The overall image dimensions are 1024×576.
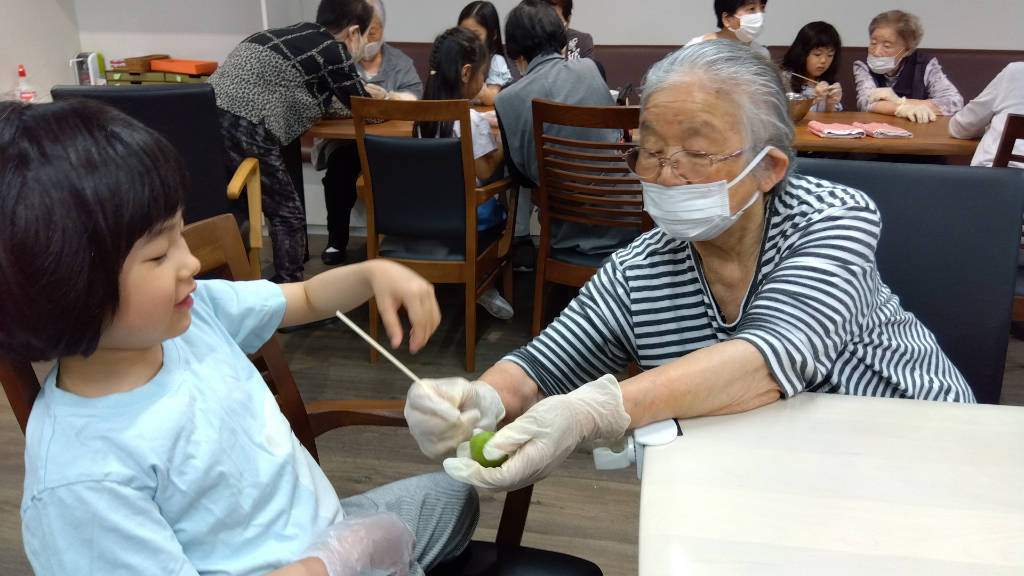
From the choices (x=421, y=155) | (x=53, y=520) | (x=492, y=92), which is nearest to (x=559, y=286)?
(x=492, y=92)

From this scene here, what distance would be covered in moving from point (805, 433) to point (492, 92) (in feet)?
9.65

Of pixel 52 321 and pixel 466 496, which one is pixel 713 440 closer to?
pixel 466 496

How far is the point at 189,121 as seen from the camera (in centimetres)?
221

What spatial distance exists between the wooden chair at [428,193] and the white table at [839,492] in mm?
1632

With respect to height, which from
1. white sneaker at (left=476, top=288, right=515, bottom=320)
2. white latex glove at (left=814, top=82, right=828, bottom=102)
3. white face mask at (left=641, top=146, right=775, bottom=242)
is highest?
white face mask at (left=641, top=146, right=775, bottom=242)

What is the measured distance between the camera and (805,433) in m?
0.90

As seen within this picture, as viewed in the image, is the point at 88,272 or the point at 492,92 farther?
the point at 492,92

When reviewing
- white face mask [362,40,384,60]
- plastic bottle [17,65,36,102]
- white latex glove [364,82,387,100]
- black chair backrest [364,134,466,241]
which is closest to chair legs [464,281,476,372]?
black chair backrest [364,134,466,241]

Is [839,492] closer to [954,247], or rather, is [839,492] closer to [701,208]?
[701,208]

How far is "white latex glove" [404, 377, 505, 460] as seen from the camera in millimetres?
1011

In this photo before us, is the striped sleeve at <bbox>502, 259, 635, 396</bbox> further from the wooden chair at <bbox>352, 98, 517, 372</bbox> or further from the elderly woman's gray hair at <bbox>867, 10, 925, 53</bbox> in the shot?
the elderly woman's gray hair at <bbox>867, 10, 925, 53</bbox>

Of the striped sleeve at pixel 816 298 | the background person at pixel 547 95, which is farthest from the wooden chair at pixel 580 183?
the striped sleeve at pixel 816 298

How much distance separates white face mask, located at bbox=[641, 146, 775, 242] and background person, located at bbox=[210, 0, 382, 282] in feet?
6.53

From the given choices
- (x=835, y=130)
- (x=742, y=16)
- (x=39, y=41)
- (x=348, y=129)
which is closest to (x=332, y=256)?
(x=348, y=129)
